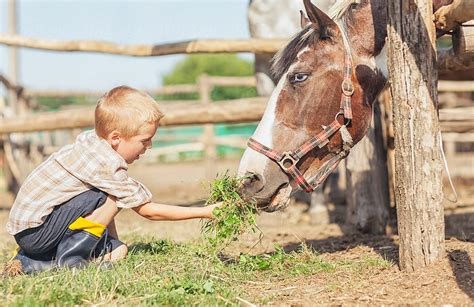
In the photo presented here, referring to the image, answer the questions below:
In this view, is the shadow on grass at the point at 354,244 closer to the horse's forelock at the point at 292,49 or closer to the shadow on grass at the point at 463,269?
the shadow on grass at the point at 463,269

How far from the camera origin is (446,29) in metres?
3.21

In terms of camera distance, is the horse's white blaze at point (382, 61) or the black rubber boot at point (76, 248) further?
the horse's white blaze at point (382, 61)

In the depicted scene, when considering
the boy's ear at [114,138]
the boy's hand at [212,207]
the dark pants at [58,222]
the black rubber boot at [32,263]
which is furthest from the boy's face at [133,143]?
the black rubber boot at [32,263]

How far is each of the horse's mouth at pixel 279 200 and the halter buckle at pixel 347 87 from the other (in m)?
0.53

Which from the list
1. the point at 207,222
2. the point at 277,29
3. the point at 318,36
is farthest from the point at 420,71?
the point at 277,29

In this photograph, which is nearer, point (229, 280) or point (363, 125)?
point (229, 280)

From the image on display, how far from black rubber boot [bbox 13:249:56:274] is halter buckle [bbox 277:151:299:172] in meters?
1.19

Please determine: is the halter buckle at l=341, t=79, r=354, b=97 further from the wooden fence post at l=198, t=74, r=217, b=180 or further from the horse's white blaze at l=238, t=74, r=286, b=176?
the wooden fence post at l=198, t=74, r=217, b=180

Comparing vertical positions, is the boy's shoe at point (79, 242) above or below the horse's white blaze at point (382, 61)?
below

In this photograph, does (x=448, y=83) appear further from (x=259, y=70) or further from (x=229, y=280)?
(x=229, y=280)

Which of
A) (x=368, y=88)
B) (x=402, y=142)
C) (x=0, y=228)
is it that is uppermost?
(x=368, y=88)

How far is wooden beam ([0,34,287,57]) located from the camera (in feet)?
16.6

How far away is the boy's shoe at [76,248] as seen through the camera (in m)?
3.13

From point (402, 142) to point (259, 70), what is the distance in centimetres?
313
